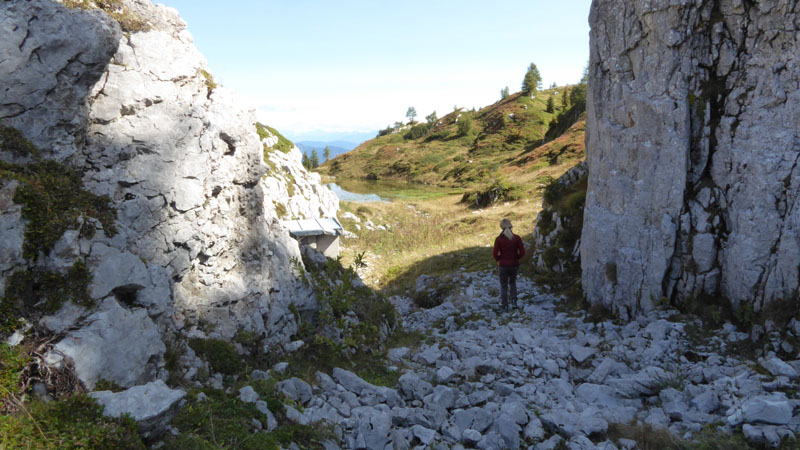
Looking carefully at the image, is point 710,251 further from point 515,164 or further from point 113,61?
point 515,164

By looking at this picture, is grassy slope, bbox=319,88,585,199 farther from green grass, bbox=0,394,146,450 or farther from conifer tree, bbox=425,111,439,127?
green grass, bbox=0,394,146,450

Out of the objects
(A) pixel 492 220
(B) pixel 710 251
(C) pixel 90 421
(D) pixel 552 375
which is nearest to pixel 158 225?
(C) pixel 90 421

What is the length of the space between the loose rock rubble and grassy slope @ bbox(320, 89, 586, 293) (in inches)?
336

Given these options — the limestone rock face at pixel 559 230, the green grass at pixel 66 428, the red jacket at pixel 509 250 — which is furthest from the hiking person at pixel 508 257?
the green grass at pixel 66 428

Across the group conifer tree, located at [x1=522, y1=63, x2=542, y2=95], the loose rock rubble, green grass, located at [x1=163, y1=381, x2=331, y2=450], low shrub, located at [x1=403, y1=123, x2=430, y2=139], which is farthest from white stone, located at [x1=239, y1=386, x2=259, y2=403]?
low shrub, located at [x1=403, y1=123, x2=430, y2=139]

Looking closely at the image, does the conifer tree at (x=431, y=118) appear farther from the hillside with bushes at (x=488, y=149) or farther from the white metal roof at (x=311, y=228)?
the white metal roof at (x=311, y=228)

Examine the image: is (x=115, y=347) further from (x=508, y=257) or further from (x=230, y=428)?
(x=508, y=257)

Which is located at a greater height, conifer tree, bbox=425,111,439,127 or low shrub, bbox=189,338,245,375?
conifer tree, bbox=425,111,439,127

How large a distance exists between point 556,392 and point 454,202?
127 ft

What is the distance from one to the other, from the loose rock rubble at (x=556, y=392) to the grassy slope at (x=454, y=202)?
8528mm

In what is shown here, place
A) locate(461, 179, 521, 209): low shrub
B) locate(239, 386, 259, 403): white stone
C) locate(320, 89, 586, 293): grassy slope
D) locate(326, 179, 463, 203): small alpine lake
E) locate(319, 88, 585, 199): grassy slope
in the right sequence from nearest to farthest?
locate(239, 386, 259, 403): white stone, locate(320, 89, 586, 293): grassy slope, locate(461, 179, 521, 209): low shrub, locate(319, 88, 585, 199): grassy slope, locate(326, 179, 463, 203): small alpine lake

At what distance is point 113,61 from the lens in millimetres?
7664

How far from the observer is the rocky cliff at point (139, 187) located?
18.0 feet

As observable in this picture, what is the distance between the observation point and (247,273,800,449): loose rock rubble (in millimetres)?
6254
